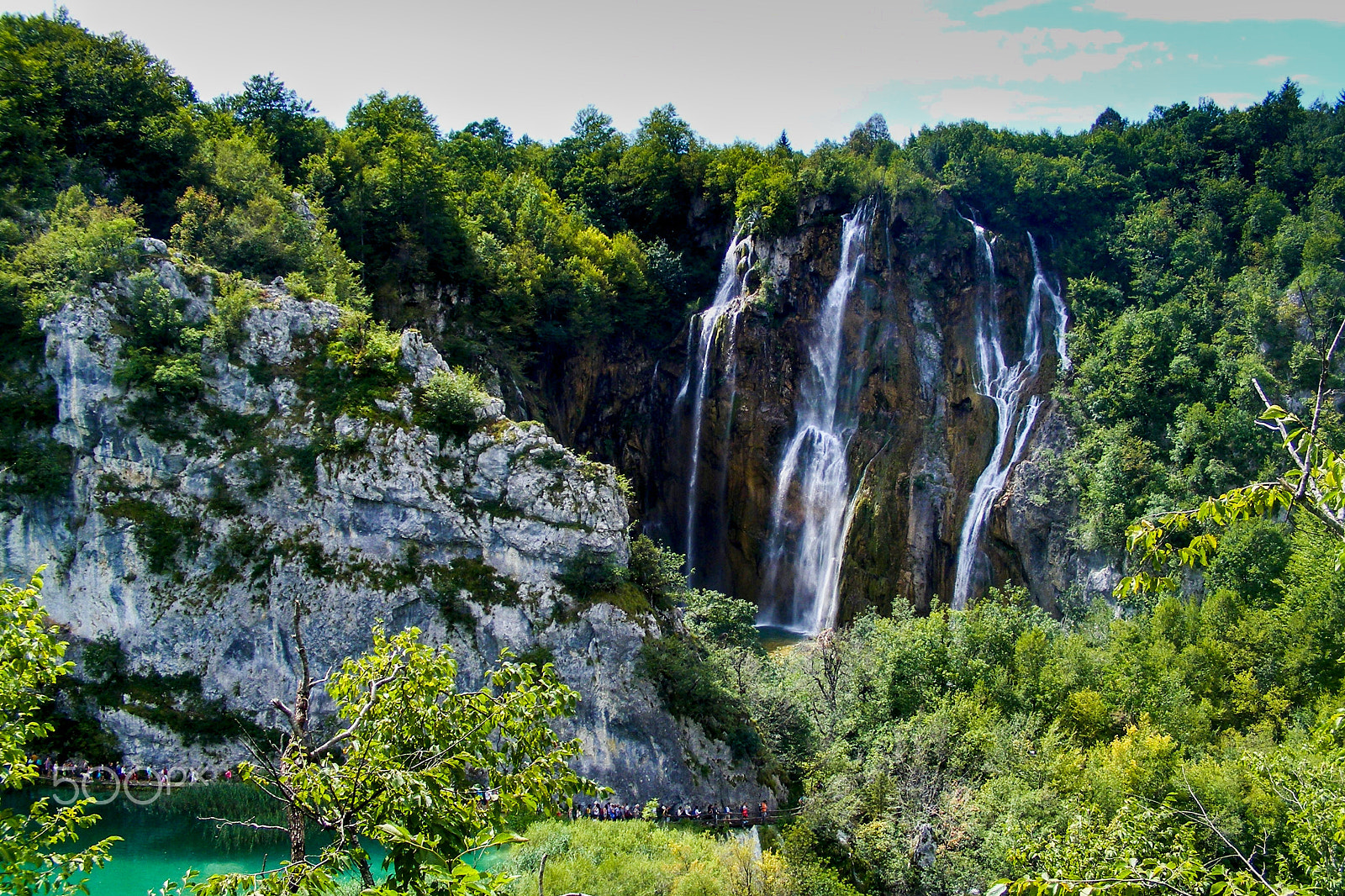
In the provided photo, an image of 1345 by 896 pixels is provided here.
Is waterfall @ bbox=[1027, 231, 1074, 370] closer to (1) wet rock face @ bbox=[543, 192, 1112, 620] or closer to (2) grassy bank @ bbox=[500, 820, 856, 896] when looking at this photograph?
(1) wet rock face @ bbox=[543, 192, 1112, 620]

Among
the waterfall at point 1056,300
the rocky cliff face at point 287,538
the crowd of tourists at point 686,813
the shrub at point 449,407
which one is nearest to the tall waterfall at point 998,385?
the waterfall at point 1056,300

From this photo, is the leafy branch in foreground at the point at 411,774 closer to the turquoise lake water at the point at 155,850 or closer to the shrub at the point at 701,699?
the turquoise lake water at the point at 155,850

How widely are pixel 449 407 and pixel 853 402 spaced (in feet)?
74.5

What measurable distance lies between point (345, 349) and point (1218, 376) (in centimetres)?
3684

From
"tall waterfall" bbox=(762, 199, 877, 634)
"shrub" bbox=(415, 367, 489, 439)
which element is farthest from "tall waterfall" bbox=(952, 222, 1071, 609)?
"shrub" bbox=(415, 367, 489, 439)

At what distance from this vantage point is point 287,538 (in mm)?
28406

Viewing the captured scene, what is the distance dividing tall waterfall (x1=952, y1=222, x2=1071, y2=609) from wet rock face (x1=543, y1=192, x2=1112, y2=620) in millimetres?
410

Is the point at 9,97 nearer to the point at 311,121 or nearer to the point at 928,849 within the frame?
the point at 311,121

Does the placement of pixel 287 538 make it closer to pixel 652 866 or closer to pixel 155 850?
pixel 155 850

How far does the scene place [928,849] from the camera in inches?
762

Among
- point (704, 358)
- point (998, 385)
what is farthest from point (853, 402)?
point (704, 358)

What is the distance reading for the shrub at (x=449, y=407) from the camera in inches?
1136

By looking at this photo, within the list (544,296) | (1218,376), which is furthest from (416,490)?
(1218,376)

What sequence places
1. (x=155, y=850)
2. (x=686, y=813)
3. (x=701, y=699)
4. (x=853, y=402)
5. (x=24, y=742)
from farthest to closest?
(x=853, y=402) < (x=701, y=699) < (x=686, y=813) < (x=155, y=850) < (x=24, y=742)
